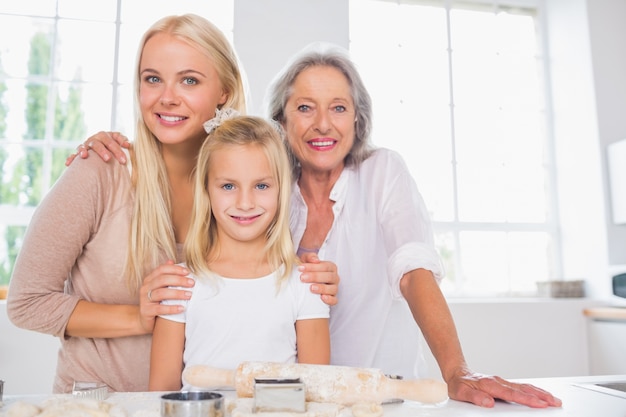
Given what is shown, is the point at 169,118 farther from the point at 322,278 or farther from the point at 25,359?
the point at 25,359

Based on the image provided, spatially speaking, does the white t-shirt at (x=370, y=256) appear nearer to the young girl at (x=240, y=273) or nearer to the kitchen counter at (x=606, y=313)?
the young girl at (x=240, y=273)

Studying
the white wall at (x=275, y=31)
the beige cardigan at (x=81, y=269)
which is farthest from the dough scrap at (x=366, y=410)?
the white wall at (x=275, y=31)

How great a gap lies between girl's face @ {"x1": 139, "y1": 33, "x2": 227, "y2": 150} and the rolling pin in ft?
2.24

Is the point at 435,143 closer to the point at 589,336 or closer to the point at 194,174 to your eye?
the point at 589,336

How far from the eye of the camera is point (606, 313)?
342cm

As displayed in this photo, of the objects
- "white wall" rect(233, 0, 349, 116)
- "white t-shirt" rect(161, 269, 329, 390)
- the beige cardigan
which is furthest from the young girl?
"white wall" rect(233, 0, 349, 116)

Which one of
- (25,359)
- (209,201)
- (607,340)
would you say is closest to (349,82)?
(209,201)

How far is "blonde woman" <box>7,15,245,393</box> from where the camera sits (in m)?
1.15

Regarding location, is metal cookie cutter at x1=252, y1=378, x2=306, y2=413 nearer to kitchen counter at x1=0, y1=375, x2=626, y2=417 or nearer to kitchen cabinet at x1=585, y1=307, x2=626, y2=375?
kitchen counter at x1=0, y1=375, x2=626, y2=417

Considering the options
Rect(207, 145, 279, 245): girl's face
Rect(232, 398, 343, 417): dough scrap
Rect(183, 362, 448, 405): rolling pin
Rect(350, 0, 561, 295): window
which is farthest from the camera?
→ Rect(350, 0, 561, 295): window

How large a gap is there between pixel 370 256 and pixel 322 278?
355mm

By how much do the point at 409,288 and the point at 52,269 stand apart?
789 millimetres

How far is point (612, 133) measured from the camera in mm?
3850

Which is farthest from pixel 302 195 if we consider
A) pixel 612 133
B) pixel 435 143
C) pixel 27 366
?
pixel 612 133
